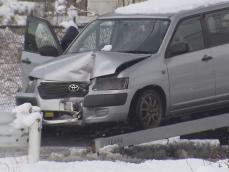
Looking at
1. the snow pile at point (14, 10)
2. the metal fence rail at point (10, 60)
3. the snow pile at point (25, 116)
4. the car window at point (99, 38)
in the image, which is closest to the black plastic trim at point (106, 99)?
the car window at point (99, 38)

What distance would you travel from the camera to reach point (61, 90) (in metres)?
9.95

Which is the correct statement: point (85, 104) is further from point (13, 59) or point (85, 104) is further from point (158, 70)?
point (13, 59)

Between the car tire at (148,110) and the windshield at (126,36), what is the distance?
0.68m

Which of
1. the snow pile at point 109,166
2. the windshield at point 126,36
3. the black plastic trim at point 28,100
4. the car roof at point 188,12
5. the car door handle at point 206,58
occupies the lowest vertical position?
the snow pile at point 109,166

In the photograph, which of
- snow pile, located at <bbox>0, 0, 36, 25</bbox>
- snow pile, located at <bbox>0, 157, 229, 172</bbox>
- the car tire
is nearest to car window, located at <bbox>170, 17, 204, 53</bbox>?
the car tire

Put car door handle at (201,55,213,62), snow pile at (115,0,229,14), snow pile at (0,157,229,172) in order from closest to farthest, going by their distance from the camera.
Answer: snow pile at (0,157,229,172) < car door handle at (201,55,213,62) < snow pile at (115,0,229,14)

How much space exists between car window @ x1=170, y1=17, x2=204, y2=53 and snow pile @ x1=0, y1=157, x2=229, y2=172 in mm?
2725

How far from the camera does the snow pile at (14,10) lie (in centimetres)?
2477

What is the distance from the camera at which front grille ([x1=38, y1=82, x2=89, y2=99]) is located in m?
9.76

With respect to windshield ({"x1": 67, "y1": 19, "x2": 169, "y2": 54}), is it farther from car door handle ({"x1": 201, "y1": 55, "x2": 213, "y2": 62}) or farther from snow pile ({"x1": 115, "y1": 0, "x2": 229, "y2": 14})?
car door handle ({"x1": 201, "y1": 55, "x2": 213, "y2": 62})

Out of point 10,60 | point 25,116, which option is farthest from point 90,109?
point 10,60

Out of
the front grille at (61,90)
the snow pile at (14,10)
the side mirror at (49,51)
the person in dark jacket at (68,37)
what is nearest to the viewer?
the front grille at (61,90)

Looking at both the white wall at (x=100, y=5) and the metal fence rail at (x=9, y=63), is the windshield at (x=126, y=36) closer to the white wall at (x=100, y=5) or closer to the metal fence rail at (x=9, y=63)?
the metal fence rail at (x=9, y=63)

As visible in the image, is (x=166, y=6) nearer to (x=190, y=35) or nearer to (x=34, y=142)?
(x=190, y=35)
